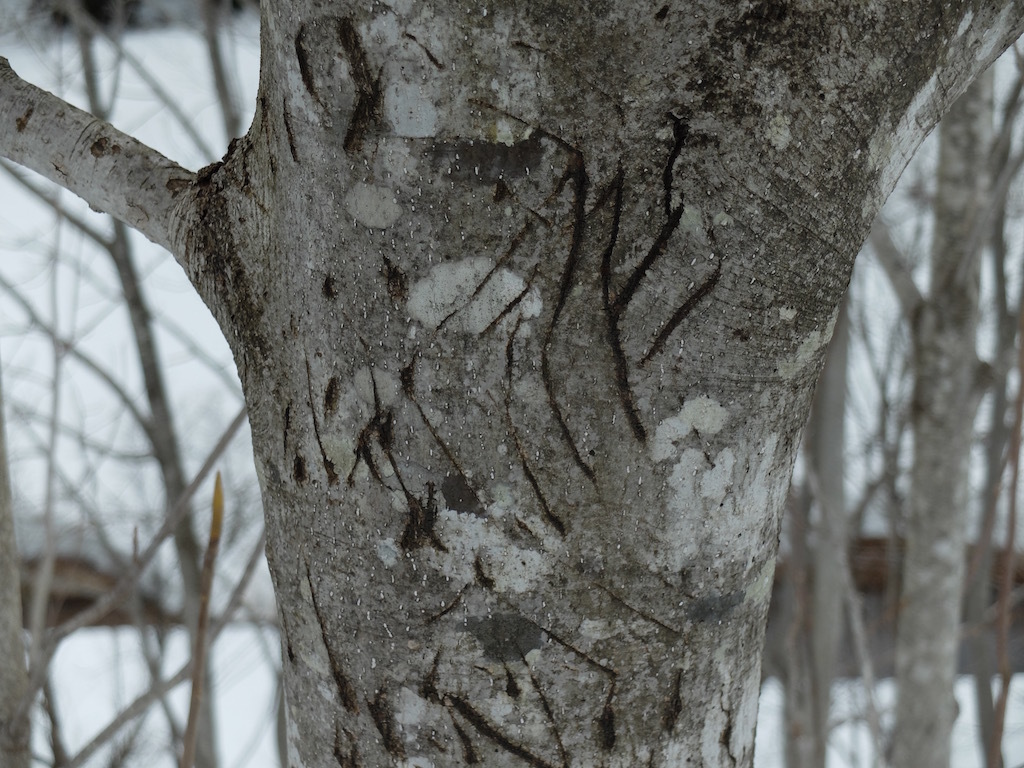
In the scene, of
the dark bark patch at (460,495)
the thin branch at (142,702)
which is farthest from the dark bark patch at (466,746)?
the thin branch at (142,702)

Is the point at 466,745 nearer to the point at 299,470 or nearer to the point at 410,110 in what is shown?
the point at 299,470

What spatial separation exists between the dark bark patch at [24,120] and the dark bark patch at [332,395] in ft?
0.93

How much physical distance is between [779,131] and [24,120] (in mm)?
428

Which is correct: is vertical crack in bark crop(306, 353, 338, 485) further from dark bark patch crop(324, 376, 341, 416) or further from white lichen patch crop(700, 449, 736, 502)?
white lichen patch crop(700, 449, 736, 502)

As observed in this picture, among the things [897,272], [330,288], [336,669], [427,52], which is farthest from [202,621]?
[897,272]

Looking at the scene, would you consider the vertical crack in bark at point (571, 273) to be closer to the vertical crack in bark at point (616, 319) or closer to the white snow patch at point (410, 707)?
the vertical crack in bark at point (616, 319)

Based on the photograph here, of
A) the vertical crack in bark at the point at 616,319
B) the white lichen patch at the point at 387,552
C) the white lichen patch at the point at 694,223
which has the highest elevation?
the white lichen patch at the point at 694,223

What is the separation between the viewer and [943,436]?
130 centimetres

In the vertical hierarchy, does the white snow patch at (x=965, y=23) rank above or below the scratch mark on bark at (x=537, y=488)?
above

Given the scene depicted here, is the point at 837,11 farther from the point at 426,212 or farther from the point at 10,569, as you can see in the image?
the point at 10,569

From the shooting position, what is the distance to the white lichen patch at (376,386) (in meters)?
0.36

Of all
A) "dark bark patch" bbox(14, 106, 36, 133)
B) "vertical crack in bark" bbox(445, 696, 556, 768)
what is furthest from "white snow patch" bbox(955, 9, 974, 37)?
"dark bark patch" bbox(14, 106, 36, 133)

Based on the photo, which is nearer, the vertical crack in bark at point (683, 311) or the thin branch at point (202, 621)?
the vertical crack in bark at point (683, 311)

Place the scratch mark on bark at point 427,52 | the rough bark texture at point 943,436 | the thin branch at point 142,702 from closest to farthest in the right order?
the scratch mark on bark at point 427,52, the thin branch at point 142,702, the rough bark texture at point 943,436
